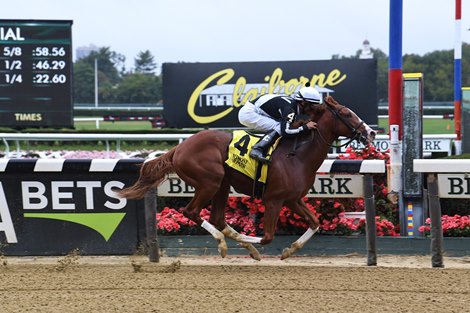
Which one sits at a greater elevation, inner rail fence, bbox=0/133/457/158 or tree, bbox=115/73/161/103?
tree, bbox=115/73/161/103

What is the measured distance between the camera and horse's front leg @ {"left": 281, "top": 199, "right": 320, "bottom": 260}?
778 cm

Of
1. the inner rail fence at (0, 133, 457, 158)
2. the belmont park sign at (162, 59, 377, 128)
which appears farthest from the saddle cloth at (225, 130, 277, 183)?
the belmont park sign at (162, 59, 377, 128)

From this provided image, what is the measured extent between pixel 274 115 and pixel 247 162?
1.89 ft

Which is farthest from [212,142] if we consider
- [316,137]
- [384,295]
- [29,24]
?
[29,24]

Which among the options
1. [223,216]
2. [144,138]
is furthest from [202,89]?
[223,216]

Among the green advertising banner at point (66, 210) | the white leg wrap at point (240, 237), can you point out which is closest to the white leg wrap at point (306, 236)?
the white leg wrap at point (240, 237)

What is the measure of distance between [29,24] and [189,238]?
8.81 m

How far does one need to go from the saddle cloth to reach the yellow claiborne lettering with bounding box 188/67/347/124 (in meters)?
9.98

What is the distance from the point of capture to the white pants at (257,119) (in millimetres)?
7898

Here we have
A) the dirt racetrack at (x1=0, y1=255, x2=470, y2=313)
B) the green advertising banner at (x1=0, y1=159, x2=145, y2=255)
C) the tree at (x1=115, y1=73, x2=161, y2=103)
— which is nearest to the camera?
the dirt racetrack at (x1=0, y1=255, x2=470, y2=313)

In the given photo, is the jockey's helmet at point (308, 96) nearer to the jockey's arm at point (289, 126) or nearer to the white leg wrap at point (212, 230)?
the jockey's arm at point (289, 126)

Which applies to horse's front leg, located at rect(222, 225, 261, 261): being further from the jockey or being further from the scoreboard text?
the scoreboard text

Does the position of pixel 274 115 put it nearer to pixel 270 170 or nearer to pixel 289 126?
pixel 289 126

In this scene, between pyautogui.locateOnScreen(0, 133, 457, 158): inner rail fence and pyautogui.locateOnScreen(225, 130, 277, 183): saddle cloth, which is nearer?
pyautogui.locateOnScreen(225, 130, 277, 183): saddle cloth
